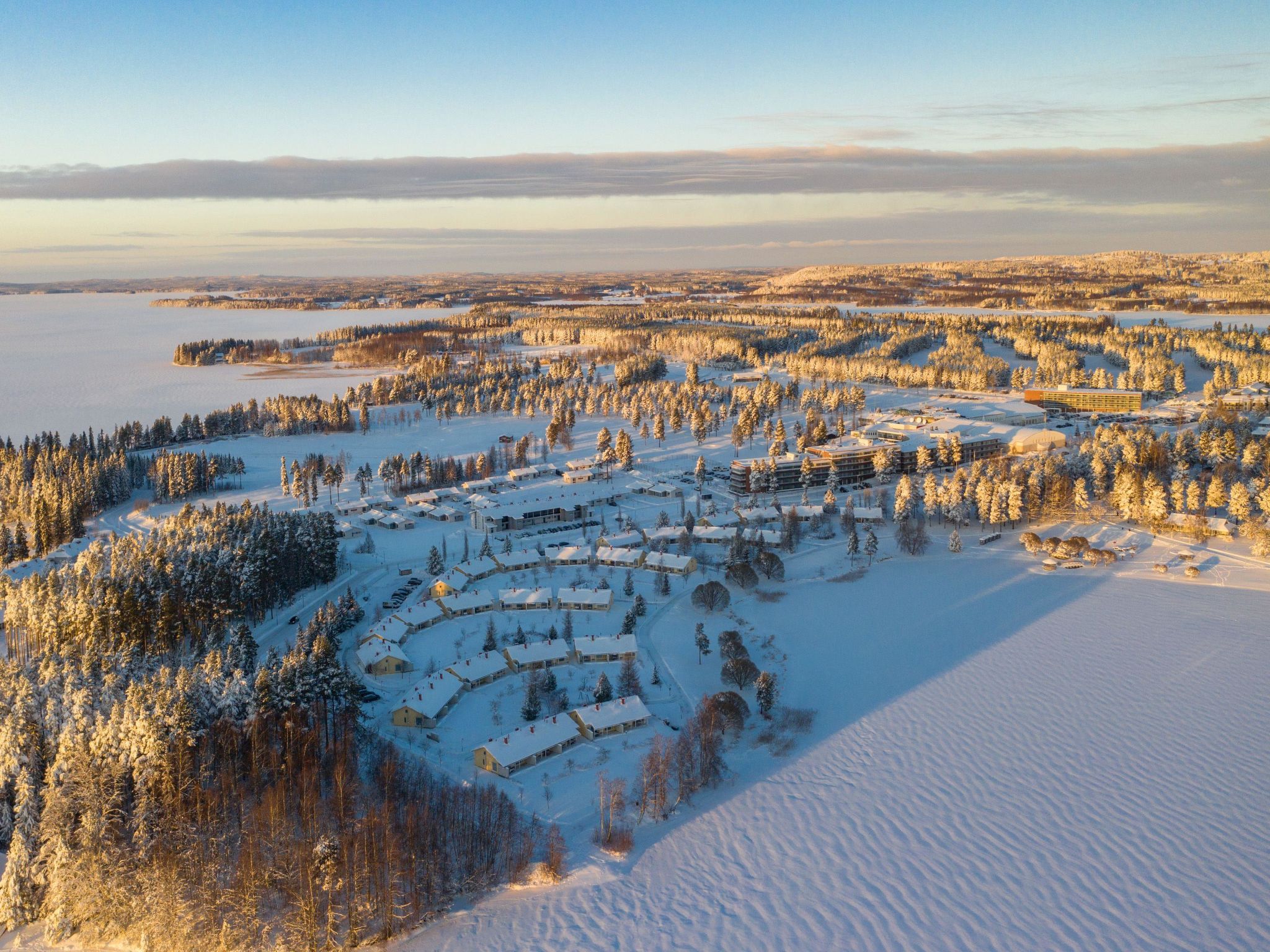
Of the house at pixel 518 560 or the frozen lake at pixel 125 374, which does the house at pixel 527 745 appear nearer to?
the house at pixel 518 560

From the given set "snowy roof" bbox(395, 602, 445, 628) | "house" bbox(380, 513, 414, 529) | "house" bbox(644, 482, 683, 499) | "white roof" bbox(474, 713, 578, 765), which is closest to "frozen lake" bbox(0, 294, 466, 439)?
"house" bbox(380, 513, 414, 529)

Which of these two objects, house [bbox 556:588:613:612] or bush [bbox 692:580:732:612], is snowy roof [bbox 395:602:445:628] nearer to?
house [bbox 556:588:613:612]

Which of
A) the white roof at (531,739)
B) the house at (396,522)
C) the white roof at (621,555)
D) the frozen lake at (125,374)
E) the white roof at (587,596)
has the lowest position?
the house at (396,522)

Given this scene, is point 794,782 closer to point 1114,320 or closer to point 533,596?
point 533,596

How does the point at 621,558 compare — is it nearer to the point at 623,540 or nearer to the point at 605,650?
the point at 623,540

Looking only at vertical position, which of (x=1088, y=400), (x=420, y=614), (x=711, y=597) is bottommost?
(x=420, y=614)

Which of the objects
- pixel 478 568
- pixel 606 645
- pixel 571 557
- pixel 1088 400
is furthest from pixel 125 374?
pixel 1088 400

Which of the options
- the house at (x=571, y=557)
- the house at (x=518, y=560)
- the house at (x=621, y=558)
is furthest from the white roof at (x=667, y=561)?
the house at (x=518, y=560)
